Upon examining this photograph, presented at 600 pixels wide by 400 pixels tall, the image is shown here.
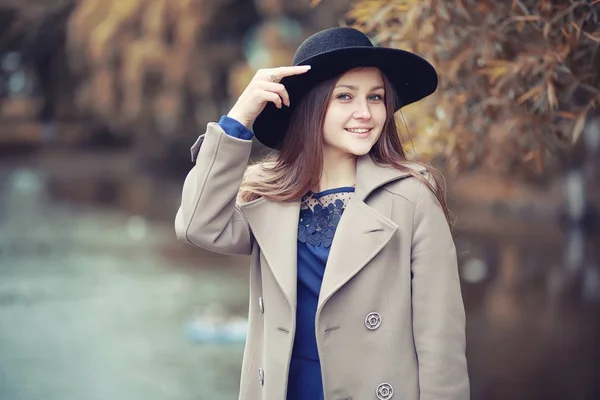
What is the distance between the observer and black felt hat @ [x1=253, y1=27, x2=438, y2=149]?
59.9 inches

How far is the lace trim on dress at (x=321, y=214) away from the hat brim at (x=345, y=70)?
0.53 feet

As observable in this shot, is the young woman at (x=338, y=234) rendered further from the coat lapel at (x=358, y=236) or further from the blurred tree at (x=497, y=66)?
the blurred tree at (x=497, y=66)

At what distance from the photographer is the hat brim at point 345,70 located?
1.52 m

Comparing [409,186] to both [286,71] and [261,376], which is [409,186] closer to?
[286,71]

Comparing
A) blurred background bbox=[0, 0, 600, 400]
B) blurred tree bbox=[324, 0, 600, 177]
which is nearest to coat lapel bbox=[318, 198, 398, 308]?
blurred background bbox=[0, 0, 600, 400]

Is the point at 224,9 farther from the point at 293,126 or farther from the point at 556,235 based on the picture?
the point at 293,126

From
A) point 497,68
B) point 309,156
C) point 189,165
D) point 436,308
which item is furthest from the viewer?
point 189,165

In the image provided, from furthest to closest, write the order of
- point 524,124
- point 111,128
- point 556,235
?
point 111,128 < point 556,235 < point 524,124

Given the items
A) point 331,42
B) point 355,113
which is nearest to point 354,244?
Result: point 355,113

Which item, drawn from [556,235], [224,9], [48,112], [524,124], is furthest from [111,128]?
[524,124]

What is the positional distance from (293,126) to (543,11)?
4.12 feet

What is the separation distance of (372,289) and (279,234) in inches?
8.0

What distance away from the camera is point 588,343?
5391mm

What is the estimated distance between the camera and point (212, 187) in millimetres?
1513
